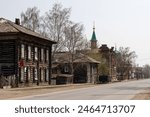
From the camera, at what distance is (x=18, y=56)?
57.7m

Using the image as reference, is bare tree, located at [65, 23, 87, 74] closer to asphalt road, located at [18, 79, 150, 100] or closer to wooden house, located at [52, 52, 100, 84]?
wooden house, located at [52, 52, 100, 84]

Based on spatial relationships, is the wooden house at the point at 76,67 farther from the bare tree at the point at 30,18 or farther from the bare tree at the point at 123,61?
the bare tree at the point at 123,61

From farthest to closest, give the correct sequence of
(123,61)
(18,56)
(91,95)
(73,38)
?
(123,61) < (73,38) < (18,56) < (91,95)

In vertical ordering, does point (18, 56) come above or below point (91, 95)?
above

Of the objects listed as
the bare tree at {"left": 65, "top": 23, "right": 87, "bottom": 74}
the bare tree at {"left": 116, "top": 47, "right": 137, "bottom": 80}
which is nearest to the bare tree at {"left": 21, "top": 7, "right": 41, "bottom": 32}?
the bare tree at {"left": 65, "top": 23, "right": 87, "bottom": 74}

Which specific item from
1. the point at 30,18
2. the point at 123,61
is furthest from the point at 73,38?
the point at 123,61

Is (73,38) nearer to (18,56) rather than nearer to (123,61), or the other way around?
(18,56)

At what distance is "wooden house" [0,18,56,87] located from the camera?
57256mm

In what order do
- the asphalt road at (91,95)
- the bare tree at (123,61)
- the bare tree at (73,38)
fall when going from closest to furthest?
the asphalt road at (91,95), the bare tree at (73,38), the bare tree at (123,61)

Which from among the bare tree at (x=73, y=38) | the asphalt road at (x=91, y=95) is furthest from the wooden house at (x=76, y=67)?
the asphalt road at (x=91, y=95)

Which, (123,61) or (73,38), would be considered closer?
(73,38)

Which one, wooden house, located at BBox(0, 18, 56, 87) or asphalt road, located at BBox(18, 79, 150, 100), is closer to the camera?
asphalt road, located at BBox(18, 79, 150, 100)

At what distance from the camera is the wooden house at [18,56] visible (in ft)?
188

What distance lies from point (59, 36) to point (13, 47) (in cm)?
2470
